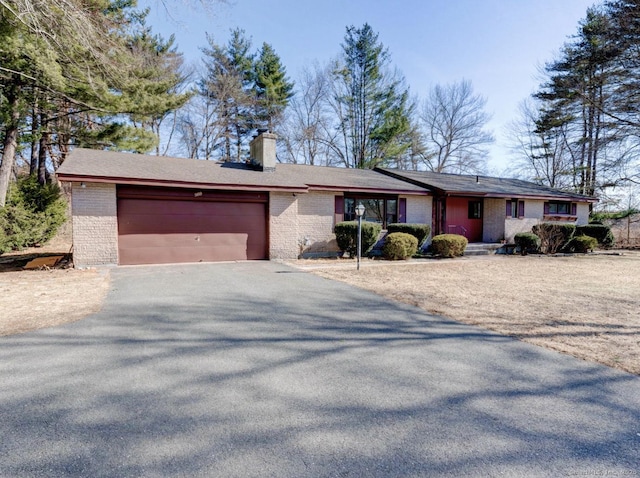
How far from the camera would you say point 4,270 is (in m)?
9.28

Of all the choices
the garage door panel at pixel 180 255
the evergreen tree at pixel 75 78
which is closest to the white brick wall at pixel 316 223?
the garage door panel at pixel 180 255

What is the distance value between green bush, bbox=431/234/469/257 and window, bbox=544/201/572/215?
7.77 m

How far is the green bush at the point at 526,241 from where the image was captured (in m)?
14.9

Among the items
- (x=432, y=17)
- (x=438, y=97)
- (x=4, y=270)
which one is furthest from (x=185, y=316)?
(x=438, y=97)

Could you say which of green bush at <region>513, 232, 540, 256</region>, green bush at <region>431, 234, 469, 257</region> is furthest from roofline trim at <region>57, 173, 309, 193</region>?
green bush at <region>513, 232, 540, 256</region>

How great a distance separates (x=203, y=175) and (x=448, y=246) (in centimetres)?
938

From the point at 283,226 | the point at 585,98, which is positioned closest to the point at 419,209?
the point at 283,226

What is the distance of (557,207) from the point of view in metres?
18.2

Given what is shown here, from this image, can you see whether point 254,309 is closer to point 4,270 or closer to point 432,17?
point 4,270

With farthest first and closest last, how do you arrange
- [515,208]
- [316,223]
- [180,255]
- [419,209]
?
1. [515,208]
2. [419,209]
3. [316,223]
4. [180,255]

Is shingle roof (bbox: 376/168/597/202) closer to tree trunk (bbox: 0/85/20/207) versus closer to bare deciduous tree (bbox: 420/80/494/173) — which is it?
bare deciduous tree (bbox: 420/80/494/173)

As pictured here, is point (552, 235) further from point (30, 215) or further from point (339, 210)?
point (30, 215)

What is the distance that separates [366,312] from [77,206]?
28.1 ft

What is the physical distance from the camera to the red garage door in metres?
9.99
